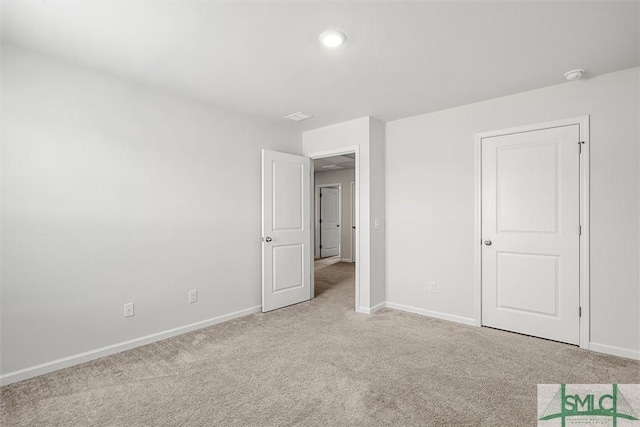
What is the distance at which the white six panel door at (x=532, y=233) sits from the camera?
3.02 m

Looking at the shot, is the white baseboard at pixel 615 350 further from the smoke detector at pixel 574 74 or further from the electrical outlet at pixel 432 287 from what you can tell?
the smoke detector at pixel 574 74

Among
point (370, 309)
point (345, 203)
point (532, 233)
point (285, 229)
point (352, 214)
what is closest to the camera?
point (532, 233)

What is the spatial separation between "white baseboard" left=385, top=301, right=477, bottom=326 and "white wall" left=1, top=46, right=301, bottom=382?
1.84m

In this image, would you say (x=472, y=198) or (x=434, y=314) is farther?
(x=434, y=314)

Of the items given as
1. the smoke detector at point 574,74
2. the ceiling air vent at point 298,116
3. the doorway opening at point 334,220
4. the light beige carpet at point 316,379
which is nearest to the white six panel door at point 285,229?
the ceiling air vent at point 298,116

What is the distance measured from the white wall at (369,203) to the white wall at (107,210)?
1.37 meters

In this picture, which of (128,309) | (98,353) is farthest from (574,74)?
(98,353)

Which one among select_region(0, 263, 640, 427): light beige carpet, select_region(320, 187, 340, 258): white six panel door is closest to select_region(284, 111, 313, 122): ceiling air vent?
select_region(0, 263, 640, 427): light beige carpet

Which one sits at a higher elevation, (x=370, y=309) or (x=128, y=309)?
(x=128, y=309)

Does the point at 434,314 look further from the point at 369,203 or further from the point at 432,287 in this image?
the point at 369,203

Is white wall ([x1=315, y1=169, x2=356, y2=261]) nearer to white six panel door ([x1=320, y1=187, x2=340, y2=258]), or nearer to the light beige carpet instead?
white six panel door ([x1=320, y1=187, x2=340, y2=258])

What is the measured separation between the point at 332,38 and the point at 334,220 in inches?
303

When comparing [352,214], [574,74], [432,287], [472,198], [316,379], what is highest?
[574,74]

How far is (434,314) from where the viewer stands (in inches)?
152
